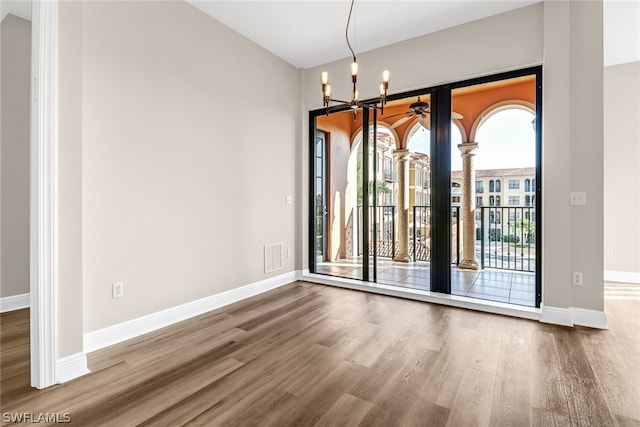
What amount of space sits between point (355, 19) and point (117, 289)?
3628 millimetres

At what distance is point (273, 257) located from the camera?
428 centimetres

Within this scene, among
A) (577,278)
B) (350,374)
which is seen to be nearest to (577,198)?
(577,278)

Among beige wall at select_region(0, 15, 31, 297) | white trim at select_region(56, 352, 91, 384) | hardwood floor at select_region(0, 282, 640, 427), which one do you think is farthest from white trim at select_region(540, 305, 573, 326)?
beige wall at select_region(0, 15, 31, 297)

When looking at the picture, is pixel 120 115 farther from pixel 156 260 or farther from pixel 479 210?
pixel 479 210

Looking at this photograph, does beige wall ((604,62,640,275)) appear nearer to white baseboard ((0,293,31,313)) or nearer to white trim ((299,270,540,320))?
white trim ((299,270,540,320))

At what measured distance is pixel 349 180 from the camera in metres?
6.08

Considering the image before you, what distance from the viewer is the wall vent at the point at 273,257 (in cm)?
416

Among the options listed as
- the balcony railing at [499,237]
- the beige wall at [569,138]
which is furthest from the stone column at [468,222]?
the beige wall at [569,138]

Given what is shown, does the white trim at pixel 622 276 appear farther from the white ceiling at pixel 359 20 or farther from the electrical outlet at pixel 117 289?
the electrical outlet at pixel 117 289

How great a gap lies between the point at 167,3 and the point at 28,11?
5.94 ft

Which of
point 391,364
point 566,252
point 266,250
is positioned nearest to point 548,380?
point 391,364

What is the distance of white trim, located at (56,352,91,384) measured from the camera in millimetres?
1991

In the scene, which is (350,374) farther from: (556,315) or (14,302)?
(14,302)

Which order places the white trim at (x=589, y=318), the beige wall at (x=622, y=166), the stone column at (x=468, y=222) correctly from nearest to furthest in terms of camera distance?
the white trim at (x=589, y=318) → the beige wall at (x=622, y=166) → the stone column at (x=468, y=222)
